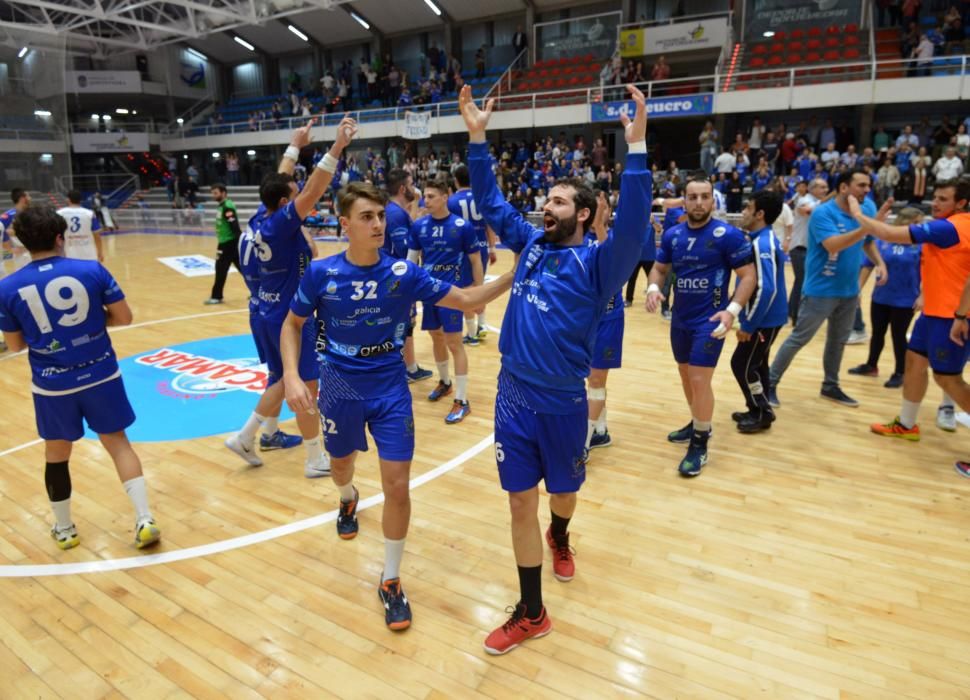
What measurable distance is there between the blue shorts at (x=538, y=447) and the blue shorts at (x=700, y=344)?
187 cm

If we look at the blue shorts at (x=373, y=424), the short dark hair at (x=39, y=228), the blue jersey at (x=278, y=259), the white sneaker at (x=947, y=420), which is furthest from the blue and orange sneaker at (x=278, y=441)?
the white sneaker at (x=947, y=420)

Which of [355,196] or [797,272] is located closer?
[355,196]

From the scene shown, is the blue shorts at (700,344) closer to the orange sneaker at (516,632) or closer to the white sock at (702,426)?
the white sock at (702,426)

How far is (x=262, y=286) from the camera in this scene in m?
4.54

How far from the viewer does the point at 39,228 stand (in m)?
3.46

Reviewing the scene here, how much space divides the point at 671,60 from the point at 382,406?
24.6 meters

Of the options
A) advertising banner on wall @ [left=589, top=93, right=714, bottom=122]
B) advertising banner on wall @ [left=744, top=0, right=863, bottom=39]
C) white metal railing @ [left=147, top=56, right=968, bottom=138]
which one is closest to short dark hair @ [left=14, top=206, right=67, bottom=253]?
white metal railing @ [left=147, top=56, right=968, bottom=138]

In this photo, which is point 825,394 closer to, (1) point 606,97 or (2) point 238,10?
(1) point 606,97

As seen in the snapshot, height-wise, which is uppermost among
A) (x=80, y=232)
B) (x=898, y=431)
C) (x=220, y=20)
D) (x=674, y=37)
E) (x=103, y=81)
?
(x=220, y=20)

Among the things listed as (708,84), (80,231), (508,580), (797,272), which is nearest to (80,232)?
(80,231)

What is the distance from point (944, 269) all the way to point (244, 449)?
5369 mm

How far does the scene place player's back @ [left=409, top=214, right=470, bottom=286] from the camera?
19.7 ft

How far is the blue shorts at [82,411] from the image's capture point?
3641 mm

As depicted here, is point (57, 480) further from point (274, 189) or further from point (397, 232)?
point (397, 232)
